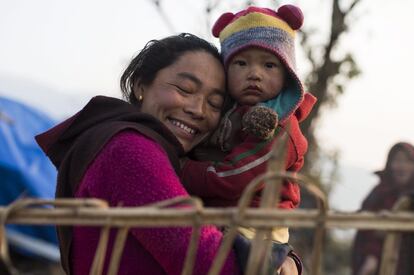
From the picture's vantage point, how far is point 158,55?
184 cm

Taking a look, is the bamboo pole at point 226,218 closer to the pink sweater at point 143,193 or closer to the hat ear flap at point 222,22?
the pink sweater at point 143,193

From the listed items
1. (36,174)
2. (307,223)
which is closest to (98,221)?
(307,223)

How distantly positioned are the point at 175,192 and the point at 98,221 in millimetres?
374

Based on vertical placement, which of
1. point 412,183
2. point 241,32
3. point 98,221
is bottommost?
point 98,221

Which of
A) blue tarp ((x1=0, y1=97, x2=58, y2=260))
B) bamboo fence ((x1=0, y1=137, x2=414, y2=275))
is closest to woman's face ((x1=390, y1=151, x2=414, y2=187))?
blue tarp ((x1=0, y1=97, x2=58, y2=260))

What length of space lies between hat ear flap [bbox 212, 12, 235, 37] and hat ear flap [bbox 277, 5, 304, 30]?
6.2 inches

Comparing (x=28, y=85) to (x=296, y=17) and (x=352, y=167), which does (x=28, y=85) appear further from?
(x=296, y=17)

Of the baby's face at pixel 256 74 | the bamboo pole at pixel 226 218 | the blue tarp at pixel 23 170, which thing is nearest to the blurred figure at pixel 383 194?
the blue tarp at pixel 23 170

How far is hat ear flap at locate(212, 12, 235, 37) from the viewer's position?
2.06 metres

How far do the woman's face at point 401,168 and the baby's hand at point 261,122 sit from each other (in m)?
3.80

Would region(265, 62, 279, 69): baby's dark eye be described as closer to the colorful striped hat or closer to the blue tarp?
the colorful striped hat

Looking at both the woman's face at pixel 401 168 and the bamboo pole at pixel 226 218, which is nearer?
the bamboo pole at pixel 226 218

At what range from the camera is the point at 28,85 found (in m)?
17.7

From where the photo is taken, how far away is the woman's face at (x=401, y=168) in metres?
5.28
